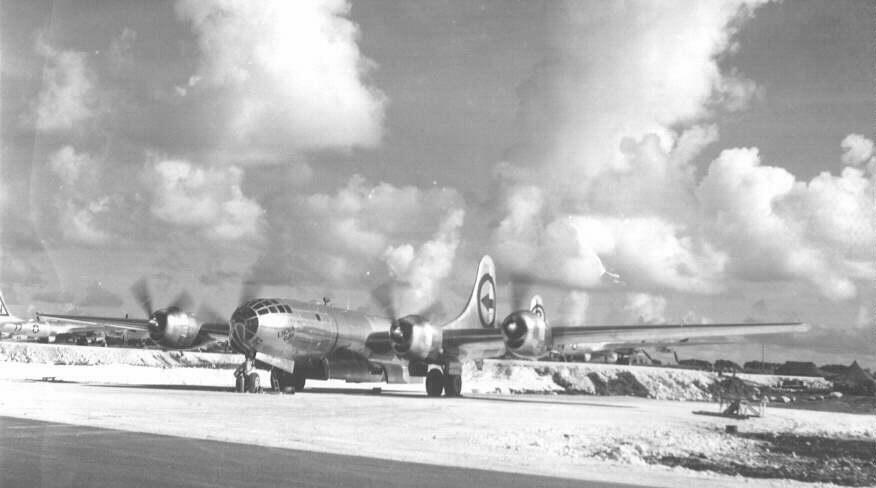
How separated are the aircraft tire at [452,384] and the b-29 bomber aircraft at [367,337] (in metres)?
0.05

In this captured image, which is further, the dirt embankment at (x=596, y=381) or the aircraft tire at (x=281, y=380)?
the dirt embankment at (x=596, y=381)

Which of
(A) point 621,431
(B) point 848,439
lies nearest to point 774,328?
(B) point 848,439

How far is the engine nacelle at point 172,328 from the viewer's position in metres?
33.2

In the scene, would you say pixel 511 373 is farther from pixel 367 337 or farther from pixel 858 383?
pixel 858 383

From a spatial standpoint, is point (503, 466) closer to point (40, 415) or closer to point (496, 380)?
→ point (40, 415)

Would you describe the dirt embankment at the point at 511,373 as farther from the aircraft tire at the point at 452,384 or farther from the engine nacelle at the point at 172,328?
the engine nacelle at the point at 172,328

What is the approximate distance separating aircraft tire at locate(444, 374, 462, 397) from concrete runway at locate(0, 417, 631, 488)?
2262cm

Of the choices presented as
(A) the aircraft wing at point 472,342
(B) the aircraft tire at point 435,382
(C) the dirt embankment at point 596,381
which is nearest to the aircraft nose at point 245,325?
(A) the aircraft wing at point 472,342

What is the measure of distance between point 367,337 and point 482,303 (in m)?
8.99

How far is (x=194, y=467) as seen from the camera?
10891mm

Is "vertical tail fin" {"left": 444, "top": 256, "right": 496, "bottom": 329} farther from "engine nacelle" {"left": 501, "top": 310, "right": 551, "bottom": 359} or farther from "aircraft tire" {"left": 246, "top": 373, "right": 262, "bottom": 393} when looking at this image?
"aircraft tire" {"left": 246, "top": 373, "right": 262, "bottom": 393}

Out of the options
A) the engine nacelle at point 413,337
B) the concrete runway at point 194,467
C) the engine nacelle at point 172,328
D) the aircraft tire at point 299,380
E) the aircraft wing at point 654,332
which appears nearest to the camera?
the concrete runway at point 194,467

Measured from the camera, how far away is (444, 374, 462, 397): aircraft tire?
118 ft

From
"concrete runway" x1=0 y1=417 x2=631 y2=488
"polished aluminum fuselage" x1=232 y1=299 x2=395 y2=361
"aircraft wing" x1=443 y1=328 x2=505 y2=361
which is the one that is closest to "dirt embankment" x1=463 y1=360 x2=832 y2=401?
"aircraft wing" x1=443 y1=328 x2=505 y2=361
